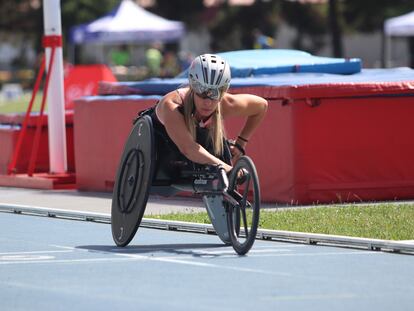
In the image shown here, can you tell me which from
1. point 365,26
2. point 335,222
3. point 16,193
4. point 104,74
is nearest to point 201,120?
point 335,222

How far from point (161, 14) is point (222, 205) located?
186 ft

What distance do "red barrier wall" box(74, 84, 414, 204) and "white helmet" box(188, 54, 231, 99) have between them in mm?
3685

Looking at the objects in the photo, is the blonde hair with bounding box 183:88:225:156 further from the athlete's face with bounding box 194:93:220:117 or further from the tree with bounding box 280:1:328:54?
the tree with bounding box 280:1:328:54

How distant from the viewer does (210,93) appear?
31.9 ft

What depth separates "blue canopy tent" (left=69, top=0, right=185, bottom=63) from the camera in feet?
147

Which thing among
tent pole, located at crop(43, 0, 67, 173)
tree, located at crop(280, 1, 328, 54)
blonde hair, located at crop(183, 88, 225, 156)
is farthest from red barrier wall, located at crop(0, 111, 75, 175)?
tree, located at crop(280, 1, 328, 54)

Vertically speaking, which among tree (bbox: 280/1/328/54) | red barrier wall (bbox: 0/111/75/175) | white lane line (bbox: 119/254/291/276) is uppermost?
white lane line (bbox: 119/254/291/276)

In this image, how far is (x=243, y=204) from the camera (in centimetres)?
957

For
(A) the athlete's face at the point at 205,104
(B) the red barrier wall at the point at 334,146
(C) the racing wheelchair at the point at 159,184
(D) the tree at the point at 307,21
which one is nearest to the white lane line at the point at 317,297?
(C) the racing wheelchair at the point at 159,184

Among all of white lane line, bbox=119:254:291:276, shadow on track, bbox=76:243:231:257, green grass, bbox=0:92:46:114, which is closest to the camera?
white lane line, bbox=119:254:291:276

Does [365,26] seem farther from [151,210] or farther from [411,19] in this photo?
[151,210]

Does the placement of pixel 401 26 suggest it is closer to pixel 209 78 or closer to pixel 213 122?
pixel 213 122

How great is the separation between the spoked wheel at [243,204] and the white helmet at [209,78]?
1.93 ft

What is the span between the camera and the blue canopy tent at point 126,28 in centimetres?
4494
